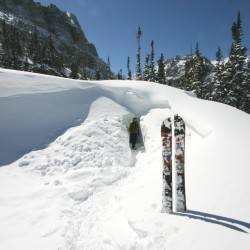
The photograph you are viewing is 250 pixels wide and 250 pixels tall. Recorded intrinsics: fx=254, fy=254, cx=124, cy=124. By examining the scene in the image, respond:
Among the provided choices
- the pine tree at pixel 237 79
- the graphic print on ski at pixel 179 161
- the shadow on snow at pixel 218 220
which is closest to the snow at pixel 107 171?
the shadow on snow at pixel 218 220

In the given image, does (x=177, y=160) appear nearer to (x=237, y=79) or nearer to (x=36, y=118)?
(x=36, y=118)

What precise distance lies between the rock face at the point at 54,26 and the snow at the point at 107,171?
102 meters

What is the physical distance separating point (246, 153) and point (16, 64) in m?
59.2

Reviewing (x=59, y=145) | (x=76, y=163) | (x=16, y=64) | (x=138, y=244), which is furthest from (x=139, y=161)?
(x=16, y=64)

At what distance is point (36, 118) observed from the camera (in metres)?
Answer: 11.5

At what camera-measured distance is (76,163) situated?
9.27 m

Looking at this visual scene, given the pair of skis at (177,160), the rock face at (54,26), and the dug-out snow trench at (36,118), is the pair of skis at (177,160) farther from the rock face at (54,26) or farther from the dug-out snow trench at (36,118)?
the rock face at (54,26)

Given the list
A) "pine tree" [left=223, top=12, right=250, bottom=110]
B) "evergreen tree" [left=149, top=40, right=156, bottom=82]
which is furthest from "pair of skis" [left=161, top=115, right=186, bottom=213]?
"evergreen tree" [left=149, top=40, right=156, bottom=82]

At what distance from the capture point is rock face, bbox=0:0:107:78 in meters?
118

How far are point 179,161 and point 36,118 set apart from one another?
25.4 feet

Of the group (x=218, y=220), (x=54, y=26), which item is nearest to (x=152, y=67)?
(x=218, y=220)

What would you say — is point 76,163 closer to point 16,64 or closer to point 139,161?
point 139,161

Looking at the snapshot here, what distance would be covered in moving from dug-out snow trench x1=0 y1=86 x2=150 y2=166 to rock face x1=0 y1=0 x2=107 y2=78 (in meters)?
102

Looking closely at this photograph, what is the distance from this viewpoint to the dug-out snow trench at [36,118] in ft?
32.6
